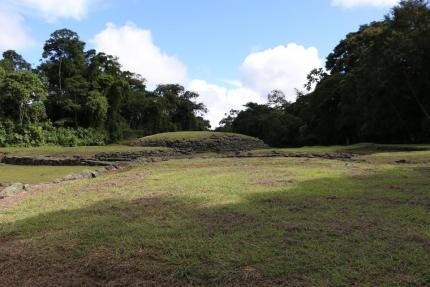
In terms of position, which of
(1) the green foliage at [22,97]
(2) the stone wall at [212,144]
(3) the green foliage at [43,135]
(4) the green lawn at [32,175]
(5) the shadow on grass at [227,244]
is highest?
(1) the green foliage at [22,97]

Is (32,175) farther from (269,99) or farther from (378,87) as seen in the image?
(269,99)

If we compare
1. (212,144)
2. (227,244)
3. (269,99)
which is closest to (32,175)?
(227,244)

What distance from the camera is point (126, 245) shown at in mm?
4809

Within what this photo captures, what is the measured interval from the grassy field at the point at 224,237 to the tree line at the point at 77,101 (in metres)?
26.4

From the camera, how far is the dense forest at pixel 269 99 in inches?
1029

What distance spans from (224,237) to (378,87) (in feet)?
81.4

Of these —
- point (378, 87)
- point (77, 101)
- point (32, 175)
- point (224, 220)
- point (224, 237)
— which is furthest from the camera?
point (77, 101)

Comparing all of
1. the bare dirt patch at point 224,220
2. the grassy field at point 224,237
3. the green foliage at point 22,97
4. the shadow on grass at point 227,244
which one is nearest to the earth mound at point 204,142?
the green foliage at point 22,97

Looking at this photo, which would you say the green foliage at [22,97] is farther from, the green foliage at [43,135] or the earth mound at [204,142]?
the earth mound at [204,142]

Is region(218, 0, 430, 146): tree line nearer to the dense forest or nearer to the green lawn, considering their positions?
the dense forest

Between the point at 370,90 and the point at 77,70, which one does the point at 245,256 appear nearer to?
the point at 370,90

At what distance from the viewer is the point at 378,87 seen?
27156 mm

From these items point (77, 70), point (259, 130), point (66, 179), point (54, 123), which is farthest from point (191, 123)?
point (66, 179)

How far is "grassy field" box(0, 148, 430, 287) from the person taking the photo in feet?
12.9
